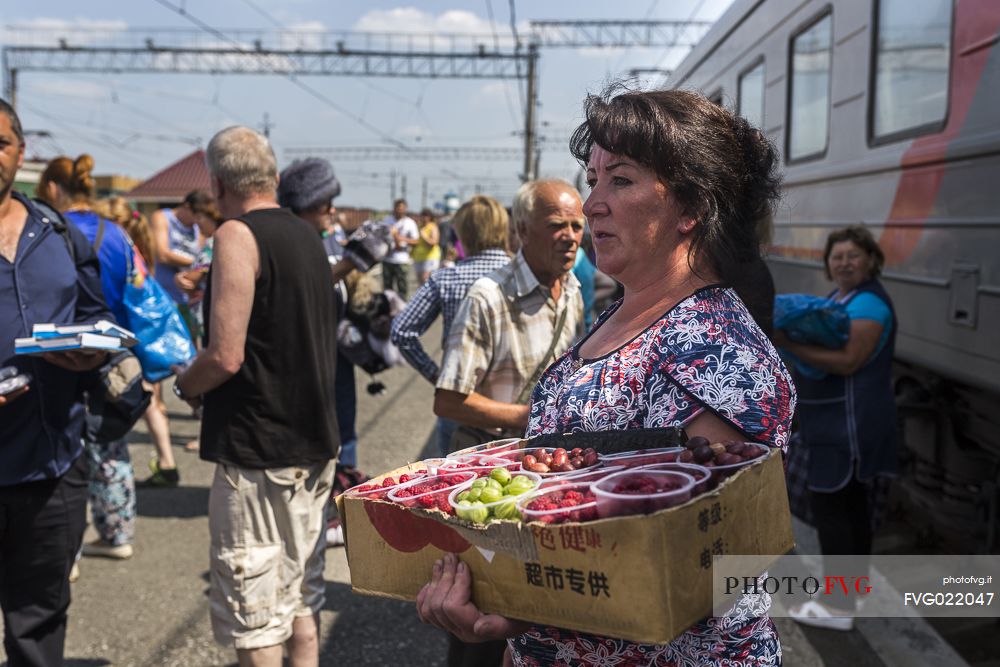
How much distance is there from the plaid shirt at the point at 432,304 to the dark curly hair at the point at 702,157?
6.99 feet

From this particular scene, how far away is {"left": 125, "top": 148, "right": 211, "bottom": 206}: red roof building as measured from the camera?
38734mm

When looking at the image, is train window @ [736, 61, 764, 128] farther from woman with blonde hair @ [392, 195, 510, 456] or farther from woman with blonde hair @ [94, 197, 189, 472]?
woman with blonde hair @ [94, 197, 189, 472]

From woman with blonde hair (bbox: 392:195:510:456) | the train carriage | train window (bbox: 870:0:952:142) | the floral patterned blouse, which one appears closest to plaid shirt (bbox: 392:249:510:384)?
woman with blonde hair (bbox: 392:195:510:456)

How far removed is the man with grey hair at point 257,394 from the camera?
274 cm

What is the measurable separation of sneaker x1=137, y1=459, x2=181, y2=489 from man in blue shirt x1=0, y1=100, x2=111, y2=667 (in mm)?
3037

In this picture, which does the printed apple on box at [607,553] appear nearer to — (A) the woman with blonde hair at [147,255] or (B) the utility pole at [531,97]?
(A) the woman with blonde hair at [147,255]

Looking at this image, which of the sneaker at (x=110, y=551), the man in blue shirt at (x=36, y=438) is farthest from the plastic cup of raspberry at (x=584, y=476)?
the sneaker at (x=110, y=551)

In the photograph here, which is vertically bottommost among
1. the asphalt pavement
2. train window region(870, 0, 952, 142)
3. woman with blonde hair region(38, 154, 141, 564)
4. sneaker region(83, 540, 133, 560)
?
the asphalt pavement

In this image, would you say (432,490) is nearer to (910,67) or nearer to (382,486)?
(382,486)

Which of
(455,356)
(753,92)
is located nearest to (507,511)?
(455,356)

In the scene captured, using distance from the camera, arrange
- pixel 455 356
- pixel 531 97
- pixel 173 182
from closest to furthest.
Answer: pixel 455 356 < pixel 531 97 < pixel 173 182

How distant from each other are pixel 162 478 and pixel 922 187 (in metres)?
5.06

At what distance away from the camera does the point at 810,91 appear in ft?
17.6

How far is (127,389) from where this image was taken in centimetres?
307
